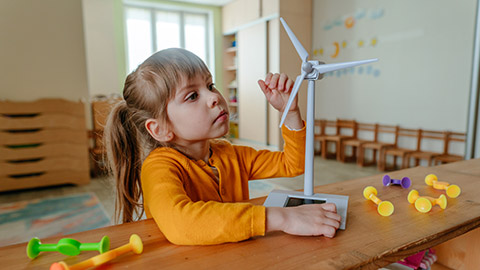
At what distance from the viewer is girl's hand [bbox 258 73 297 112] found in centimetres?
91

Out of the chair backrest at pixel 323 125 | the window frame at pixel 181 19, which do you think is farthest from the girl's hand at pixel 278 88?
the window frame at pixel 181 19

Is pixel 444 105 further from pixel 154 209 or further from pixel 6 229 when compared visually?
pixel 6 229

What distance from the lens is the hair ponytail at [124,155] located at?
3.19 ft

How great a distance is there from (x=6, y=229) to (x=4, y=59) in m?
1.99

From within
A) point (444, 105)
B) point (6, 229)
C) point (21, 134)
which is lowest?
point (6, 229)

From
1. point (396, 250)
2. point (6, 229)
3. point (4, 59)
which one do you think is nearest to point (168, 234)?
point (396, 250)

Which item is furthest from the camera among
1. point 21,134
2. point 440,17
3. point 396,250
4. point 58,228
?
point 440,17

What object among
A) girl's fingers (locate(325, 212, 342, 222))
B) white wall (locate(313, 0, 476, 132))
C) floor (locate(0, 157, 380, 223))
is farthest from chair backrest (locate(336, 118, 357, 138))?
girl's fingers (locate(325, 212, 342, 222))

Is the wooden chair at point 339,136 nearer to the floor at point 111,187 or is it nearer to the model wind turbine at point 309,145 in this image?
the floor at point 111,187

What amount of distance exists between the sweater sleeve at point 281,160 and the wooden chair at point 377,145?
355 centimetres

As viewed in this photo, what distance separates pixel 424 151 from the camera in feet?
13.1

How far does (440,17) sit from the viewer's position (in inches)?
147

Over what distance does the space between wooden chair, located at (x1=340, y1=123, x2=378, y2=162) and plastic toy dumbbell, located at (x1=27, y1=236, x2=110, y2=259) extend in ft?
14.2

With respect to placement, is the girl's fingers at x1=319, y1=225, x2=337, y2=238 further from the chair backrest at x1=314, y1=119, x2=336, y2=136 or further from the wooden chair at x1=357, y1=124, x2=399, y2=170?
the chair backrest at x1=314, y1=119, x2=336, y2=136
